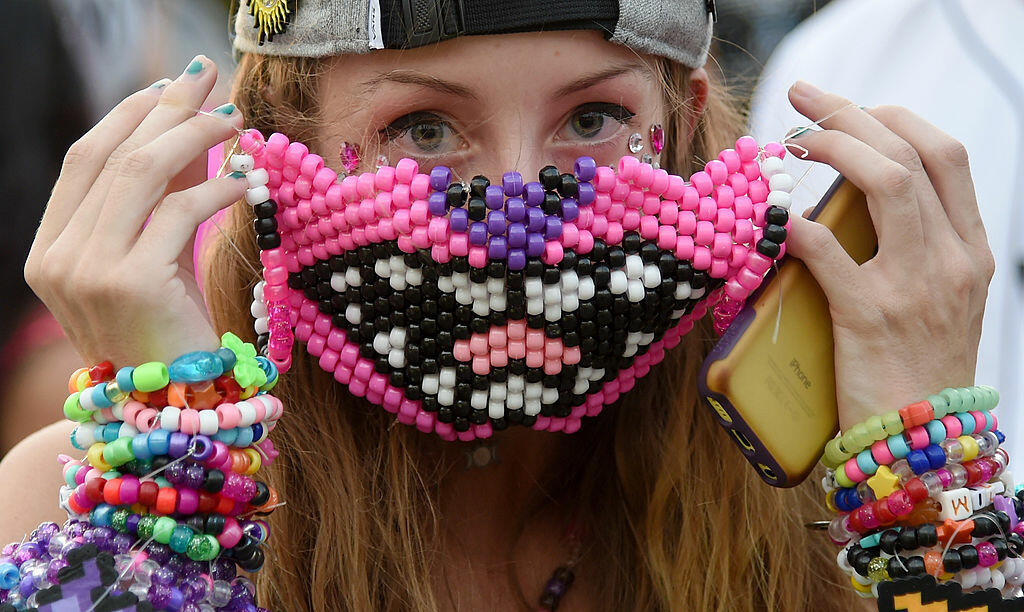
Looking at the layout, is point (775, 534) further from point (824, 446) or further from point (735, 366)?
point (735, 366)

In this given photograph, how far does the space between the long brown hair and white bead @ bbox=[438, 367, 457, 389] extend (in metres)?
0.27

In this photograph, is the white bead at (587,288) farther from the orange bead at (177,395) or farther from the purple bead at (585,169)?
the orange bead at (177,395)

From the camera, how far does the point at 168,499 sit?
4.61ft

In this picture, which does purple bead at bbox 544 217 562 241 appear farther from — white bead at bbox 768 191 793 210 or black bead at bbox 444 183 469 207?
white bead at bbox 768 191 793 210

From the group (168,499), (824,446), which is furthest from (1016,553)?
(168,499)

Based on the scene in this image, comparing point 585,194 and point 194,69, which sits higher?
point 194,69

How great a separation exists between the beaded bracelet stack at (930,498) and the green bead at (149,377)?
996mm

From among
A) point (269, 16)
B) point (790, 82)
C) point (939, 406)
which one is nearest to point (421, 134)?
point (269, 16)

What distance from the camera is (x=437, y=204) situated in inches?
59.6

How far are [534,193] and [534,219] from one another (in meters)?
0.04

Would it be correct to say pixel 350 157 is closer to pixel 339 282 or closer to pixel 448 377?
pixel 339 282

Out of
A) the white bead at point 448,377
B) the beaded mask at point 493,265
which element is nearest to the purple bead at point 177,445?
the beaded mask at point 493,265

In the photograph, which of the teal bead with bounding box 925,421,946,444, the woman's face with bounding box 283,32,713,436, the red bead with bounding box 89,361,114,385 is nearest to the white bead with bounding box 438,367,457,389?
the woman's face with bounding box 283,32,713,436

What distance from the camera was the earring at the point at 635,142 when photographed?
171 centimetres
